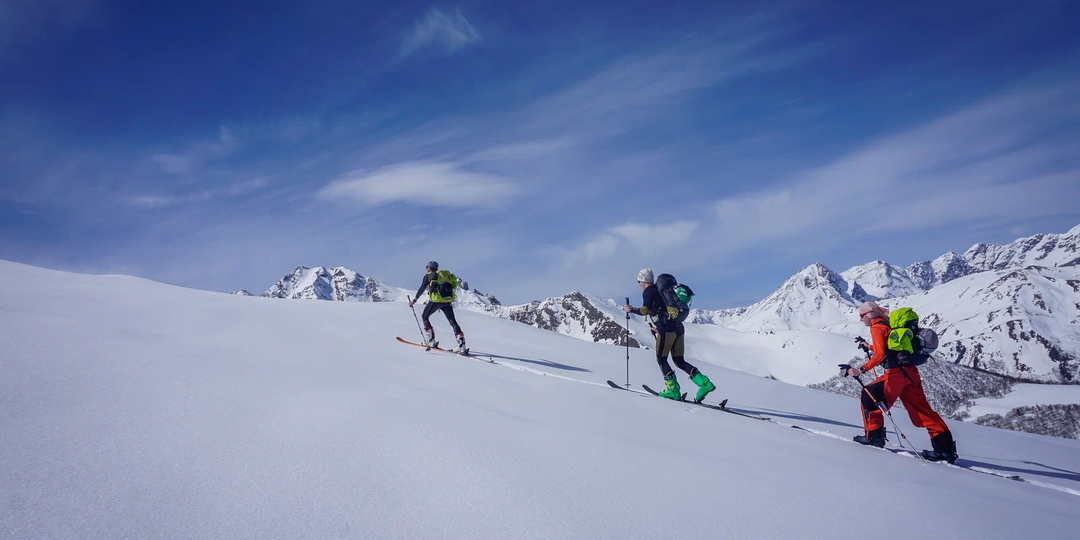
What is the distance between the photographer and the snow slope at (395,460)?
3430 mm

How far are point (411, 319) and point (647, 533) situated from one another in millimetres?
16510

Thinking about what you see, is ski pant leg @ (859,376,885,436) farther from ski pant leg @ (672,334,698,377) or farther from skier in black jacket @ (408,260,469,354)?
skier in black jacket @ (408,260,469,354)

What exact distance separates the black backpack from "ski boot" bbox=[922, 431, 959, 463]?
4727 millimetres

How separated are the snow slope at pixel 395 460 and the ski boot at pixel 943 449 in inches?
15.9

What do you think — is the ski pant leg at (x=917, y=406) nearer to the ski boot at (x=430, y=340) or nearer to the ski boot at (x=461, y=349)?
the ski boot at (x=461, y=349)

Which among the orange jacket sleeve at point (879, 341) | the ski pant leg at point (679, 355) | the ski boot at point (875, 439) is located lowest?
the ski boot at point (875, 439)

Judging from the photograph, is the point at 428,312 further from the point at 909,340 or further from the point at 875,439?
the point at 909,340

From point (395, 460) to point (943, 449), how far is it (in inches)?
346

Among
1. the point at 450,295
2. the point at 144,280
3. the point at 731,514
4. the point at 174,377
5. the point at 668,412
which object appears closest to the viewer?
the point at 731,514

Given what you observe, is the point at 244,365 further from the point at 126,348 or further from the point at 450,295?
the point at 450,295

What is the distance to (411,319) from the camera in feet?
63.1

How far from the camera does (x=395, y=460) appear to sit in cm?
450

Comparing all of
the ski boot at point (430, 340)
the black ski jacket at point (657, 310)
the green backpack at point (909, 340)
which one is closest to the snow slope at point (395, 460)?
the green backpack at point (909, 340)

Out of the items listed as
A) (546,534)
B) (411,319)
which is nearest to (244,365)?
(546,534)
